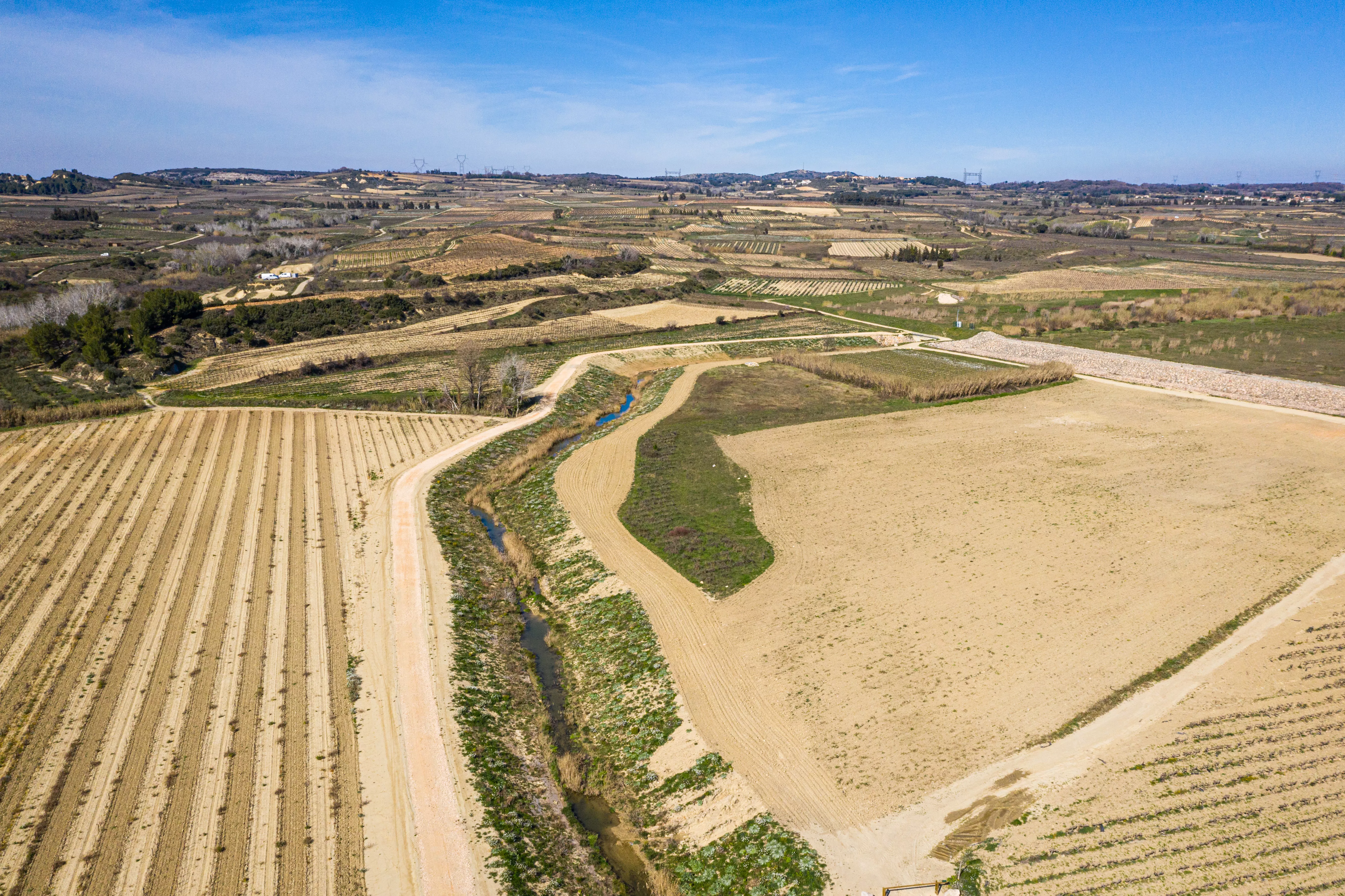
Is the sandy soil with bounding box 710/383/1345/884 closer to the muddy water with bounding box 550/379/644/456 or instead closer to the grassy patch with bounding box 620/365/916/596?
the grassy patch with bounding box 620/365/916/596

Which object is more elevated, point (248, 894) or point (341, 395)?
point (341, 395)

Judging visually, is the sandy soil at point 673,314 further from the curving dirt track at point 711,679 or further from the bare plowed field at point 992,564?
the curving dirt track at point 711,679

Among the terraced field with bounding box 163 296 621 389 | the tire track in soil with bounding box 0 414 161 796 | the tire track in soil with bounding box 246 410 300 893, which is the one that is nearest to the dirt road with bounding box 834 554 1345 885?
the tire track in soil with bounding box 246 410 300 893

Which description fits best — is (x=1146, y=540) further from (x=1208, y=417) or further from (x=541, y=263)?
(x=541, y=263)

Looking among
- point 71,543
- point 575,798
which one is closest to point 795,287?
point 71,543

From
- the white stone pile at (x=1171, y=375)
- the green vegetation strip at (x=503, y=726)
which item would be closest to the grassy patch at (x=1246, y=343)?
the white stone pile at (x=1171, y=375)

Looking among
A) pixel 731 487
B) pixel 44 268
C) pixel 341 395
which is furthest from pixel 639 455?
pixel 44 268

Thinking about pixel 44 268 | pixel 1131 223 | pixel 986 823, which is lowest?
pixel 986 823
